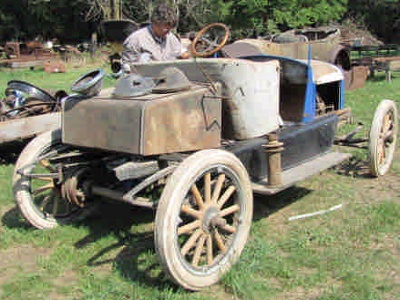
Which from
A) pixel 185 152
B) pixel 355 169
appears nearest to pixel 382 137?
pixel 355 169

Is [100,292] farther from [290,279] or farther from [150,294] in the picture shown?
[290,279]

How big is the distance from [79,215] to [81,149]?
70 centimetres

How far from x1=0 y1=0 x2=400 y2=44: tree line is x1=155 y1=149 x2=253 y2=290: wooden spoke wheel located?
18.9 m

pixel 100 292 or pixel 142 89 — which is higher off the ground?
pixel 142 89

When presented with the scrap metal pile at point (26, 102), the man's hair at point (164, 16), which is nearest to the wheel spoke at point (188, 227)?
the man's hair at point (164, 16)

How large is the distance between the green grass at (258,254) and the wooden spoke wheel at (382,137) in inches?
12.5

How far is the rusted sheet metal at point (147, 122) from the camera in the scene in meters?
3.14

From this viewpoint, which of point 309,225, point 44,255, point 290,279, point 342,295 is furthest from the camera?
point 309,225

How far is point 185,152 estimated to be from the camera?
356cm

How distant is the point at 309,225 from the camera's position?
13.3 ft

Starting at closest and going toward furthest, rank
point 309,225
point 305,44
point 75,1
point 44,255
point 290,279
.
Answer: point 290,279, point 44,255, point 309,225, point 305,44, point 75,1

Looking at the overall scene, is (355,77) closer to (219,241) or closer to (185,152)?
(185,152)

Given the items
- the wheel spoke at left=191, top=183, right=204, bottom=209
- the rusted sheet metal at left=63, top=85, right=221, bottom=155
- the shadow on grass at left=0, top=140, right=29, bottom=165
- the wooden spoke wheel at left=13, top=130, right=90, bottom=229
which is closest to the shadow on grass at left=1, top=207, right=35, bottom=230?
the wooden spoke wheel at left=13, top=130, right=90, bottom=229

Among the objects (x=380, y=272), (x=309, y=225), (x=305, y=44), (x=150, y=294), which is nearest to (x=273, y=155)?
(x=309, y=225)
